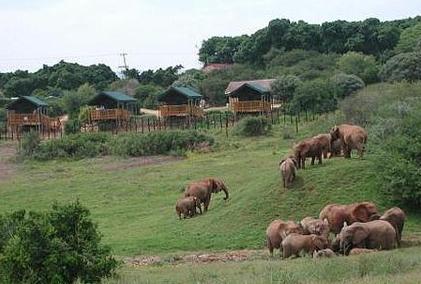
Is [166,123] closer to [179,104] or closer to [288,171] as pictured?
[179,104]

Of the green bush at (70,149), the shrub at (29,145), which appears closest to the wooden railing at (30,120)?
the shrub at (29,145)

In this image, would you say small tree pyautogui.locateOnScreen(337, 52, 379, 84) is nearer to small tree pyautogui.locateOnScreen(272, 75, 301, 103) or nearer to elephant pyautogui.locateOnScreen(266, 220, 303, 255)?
small tree pyautogui.locateOnScreen(272, 75, 301, 103)

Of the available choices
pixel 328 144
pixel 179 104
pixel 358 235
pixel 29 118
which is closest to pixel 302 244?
pixel 358 235

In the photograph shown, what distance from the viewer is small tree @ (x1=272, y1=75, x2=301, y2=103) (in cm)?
8022

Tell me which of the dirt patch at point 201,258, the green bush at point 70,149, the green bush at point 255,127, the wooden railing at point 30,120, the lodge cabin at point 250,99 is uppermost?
the lodge cabin at point 250,99

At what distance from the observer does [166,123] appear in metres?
75.2

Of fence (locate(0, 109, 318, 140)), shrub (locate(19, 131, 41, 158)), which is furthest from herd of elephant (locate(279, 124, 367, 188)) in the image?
fence (locate(0, 109, 318, 140))

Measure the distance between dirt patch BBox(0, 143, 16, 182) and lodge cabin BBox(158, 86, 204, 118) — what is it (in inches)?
620

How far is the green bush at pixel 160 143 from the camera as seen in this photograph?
188 ft

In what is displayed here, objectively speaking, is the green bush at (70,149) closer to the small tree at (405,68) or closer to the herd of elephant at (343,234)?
the small tree at (405,68)

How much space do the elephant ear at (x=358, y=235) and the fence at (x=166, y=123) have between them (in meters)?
47.7

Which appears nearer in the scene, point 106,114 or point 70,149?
point 70,149

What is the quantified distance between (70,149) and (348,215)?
40.3 meters

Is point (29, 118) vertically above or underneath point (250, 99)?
underneath
